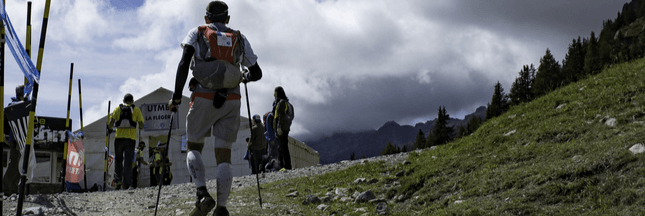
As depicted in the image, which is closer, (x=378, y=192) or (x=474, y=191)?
(x=474, y=191)

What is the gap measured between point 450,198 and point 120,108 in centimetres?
788

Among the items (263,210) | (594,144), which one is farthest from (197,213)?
(594,144)

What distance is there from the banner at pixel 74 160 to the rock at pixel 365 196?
7.46m

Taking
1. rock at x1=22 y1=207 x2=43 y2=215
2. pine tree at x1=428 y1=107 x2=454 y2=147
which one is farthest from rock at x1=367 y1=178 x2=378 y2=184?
pine tree at x1=428 y1=107 x2=454 y2=147

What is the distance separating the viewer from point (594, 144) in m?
6.09

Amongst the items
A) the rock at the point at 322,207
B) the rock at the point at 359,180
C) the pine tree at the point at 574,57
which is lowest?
the rock at the point at 322,207

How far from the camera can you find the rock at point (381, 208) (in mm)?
6262

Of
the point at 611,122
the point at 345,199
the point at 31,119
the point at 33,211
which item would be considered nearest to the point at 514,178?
the point at 611,122

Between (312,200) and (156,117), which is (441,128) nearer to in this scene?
(156,117)

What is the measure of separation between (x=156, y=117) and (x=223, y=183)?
19.1 m

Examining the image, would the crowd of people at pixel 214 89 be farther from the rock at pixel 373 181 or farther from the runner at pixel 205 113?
the rock at pixel 373 181

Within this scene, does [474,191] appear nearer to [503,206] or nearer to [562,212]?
[503,206]

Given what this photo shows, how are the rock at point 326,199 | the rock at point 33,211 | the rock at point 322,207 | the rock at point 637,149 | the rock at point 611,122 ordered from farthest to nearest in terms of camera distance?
the rock at point 326,199 → the rock at point 322,207 → the rock at point 611,122 → the rock at point 33,211 → the rock at point 637,149

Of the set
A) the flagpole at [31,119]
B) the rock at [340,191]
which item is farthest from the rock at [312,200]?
the flagpole at [31,119]
